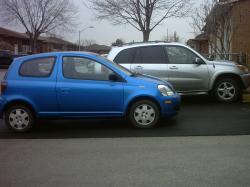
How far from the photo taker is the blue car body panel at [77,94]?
25.1 ft

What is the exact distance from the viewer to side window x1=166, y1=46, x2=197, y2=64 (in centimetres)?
1051

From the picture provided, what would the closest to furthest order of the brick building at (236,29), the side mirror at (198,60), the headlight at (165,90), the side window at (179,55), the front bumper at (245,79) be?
the headlight at (165,90), the side mirror at (198,60), the side window at (179,55), the front bumper at (245,79), the brick building at (236,29)

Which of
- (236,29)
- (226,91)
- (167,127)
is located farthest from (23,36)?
(167,127)

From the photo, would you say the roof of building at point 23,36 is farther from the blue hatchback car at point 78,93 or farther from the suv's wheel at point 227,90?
the blue hatchback car at point 78,93

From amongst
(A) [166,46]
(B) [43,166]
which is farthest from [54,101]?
(A) [166,46]

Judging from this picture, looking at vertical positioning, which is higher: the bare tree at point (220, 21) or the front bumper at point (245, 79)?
the bare tree at point (220, 21)

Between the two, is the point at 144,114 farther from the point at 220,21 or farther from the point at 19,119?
the point at 220,21

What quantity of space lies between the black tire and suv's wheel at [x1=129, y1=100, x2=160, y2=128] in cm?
355

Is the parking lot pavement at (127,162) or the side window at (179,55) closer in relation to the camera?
the parking lot pavement at (127,162)

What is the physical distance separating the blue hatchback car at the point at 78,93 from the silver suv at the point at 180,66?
2678 millimetres

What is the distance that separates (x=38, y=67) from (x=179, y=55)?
14.0 feet

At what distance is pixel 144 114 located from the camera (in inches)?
306

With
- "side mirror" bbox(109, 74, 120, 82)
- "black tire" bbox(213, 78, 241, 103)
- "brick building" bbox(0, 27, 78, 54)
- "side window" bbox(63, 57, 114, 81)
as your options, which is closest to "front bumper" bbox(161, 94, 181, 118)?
"side mirror" bbox(109, 74, 120, 82)

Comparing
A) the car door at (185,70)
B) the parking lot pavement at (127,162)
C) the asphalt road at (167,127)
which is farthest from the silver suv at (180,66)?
the parking lot pavement at (127,162)
